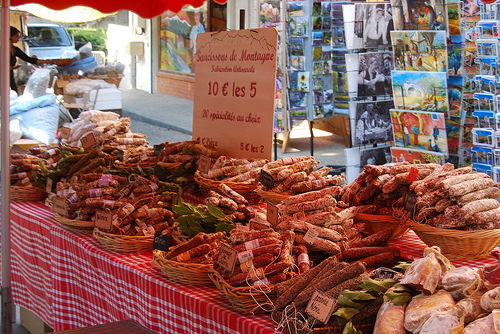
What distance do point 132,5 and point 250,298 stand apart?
379 cm

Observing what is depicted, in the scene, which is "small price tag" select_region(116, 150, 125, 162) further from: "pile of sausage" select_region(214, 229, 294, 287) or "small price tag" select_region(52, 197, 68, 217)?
"pile of sausage" select_region(214, 229, 294, 287)

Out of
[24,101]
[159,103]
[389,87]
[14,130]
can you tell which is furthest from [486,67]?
[159,103]

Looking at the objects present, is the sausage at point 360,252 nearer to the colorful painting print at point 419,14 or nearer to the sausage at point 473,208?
the sausage at point 473,208

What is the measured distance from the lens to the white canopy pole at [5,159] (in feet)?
9.97

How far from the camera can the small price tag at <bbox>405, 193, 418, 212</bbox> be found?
2.78 meters

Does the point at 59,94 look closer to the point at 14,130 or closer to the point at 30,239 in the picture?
the point at 14,130

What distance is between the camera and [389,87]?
652 cm

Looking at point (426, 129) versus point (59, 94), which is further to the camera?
point (59, 94)

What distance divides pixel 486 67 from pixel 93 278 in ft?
13.9

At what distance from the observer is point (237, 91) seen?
421 centimetres

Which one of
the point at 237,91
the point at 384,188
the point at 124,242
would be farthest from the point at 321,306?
the point at 237,91

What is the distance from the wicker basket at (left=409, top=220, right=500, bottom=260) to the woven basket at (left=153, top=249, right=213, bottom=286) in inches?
41.2

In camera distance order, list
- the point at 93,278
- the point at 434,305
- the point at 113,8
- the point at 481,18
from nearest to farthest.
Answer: the point at 434,305
the point at 93,278
the point at 113,8
the point at 481,18

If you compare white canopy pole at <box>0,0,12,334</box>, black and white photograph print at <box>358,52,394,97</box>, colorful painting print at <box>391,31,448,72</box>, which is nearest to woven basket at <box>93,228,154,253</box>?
white canopy pole at <box>0,0,12,334</box>
